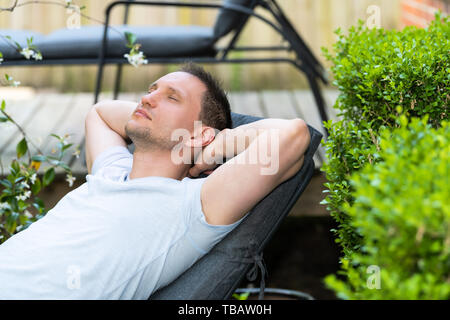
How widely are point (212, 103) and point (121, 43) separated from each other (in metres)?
1.06

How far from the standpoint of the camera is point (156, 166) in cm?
158

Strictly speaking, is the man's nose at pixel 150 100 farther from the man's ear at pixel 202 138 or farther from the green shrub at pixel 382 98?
the green shrub at pixel 382 98

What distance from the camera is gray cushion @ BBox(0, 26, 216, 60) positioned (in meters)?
2.60

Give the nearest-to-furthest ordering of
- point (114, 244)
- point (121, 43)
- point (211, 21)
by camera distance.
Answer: point (114, 244), point (121, 43), point (211, 21)

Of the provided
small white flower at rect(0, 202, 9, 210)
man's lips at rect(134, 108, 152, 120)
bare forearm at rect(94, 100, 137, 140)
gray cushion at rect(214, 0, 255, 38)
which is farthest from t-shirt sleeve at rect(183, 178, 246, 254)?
gray cushion at rect(214, 0, 255, 38)

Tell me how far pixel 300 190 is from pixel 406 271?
78 cm

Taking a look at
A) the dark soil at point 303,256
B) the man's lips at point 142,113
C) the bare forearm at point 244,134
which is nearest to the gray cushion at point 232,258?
the bare forearm at point 244,134

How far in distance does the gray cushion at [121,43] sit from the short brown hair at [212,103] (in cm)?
93

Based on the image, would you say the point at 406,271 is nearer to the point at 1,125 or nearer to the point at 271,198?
the point at 271,198

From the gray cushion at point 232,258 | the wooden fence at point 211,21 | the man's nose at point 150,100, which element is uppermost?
the wooden fence at point 211,21

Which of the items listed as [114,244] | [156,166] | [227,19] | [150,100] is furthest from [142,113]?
[227,19]

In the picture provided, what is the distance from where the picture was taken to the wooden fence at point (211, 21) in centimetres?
472

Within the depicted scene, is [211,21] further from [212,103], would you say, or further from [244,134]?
[244,134]
